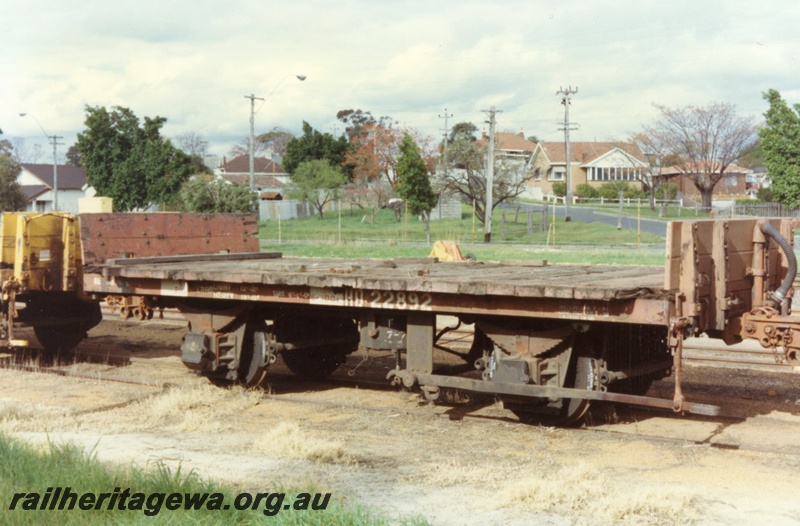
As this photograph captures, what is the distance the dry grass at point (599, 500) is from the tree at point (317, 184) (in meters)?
54.0

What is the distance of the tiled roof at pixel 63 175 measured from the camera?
8481 centimetres

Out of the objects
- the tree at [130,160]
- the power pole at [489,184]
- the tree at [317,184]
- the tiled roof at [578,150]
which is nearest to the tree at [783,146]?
the power pole at [489,184]

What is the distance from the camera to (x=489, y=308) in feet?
25.7

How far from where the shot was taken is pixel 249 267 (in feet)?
33.4

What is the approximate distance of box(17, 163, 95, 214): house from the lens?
80125 millimetres

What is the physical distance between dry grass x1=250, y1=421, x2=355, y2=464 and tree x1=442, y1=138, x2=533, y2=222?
1521 inches

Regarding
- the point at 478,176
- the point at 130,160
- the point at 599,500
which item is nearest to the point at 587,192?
the point at 478,176

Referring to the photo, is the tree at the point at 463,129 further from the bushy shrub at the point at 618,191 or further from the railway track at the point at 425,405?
the railway track at the point at 425,405

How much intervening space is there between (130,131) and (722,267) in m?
41.8

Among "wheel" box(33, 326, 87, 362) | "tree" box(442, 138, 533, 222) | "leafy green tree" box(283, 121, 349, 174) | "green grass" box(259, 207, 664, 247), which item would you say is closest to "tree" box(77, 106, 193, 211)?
"green grass" box(259, 207, 664, 247)

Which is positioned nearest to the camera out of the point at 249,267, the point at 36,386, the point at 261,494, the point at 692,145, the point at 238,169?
the point at 261,494

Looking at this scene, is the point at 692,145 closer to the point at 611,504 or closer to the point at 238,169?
the point at 238,169

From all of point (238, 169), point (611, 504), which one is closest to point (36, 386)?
point (611, 504)

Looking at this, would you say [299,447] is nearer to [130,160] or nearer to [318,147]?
[130,160]
